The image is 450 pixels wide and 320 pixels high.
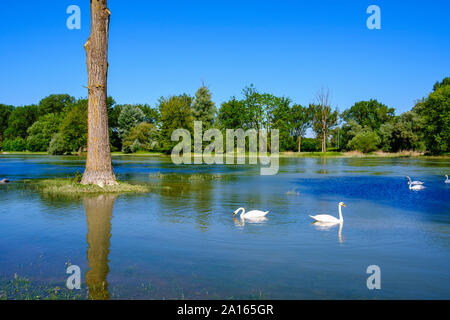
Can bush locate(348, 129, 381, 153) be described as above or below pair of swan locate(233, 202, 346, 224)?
above

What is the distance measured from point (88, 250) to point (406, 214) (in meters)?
11.9

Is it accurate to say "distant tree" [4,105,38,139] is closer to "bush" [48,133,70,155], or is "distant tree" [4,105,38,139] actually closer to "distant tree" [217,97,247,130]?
"bush" [48,133,70,155]

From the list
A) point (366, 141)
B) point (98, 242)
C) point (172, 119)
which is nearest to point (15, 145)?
point (172, 119)

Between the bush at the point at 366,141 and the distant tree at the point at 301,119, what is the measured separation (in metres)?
35.3

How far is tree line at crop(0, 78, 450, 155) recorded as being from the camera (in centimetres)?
8400

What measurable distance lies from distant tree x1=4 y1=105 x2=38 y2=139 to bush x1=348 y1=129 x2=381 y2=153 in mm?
109795

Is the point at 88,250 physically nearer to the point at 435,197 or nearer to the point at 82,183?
the point at 82,183

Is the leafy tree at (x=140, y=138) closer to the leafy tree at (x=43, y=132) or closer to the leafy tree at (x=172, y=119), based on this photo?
the leafy tree at (x=172, y=119)

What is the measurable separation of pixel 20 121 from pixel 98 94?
133 m

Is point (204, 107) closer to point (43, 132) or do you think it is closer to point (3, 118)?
point (43, 132)

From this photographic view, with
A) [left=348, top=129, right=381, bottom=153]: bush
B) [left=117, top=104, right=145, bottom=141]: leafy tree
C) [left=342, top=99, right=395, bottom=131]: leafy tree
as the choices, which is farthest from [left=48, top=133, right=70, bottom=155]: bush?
[left=342, top=99, right=395, bottom=131]: leafy tree

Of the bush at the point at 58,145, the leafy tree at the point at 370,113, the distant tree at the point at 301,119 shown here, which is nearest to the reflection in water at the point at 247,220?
the bush at the point at 58,145
